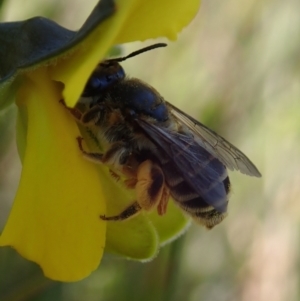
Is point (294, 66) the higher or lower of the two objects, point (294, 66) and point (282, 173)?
the higher

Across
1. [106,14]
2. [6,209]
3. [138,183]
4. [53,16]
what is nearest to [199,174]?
[138,183]

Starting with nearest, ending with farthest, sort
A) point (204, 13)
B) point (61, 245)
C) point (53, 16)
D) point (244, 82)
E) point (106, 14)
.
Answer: point (106, 14), point (61, 245), point (53, 16), point (244, 82), point (204, 13)

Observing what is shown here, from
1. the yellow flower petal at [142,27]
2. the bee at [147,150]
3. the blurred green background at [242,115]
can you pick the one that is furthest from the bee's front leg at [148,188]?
the blurred green background at [242,115]

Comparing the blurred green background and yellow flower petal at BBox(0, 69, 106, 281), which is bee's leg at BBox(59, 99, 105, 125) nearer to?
yellow flower petal at BBox(0, 69, 106, 281)

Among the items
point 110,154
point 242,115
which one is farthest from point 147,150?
point 242,115

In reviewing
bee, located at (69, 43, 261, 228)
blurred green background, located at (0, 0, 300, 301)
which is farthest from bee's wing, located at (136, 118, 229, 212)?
blurred green background, located at (0, 0, 300, 301)

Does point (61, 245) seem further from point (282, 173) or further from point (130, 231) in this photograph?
point (282, 173)

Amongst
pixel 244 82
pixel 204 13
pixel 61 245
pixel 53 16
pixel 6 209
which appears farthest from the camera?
pixel 204 13

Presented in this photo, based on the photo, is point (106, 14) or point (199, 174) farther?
point (199, 174)
